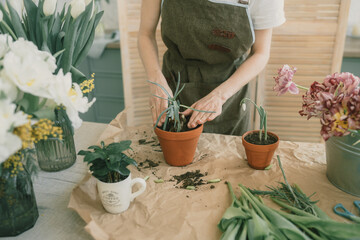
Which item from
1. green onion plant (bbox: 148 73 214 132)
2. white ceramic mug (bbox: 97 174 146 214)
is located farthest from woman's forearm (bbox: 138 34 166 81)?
Result: white ceramic mug (bbox: 97 174 146 214)

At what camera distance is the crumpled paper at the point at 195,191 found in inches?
30.8

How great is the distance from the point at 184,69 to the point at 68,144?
0.68 meters

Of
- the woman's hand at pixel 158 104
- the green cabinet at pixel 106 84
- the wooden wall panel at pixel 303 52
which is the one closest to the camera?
the woman's hand at pixel 158 104

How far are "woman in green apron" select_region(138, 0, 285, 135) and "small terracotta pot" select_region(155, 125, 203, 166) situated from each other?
11 cm

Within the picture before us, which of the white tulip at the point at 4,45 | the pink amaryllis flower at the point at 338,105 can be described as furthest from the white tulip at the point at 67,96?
the pink amaryllis flower at the point at 338,105

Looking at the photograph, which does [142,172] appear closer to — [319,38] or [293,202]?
[293,202]

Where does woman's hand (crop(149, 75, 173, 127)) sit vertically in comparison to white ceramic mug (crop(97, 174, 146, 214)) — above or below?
above

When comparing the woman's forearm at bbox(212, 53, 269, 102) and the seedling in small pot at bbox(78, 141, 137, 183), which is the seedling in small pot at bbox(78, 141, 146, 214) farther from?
the woman's forearm at bbox(212, 53, 269, 102)

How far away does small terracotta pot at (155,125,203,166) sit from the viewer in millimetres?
1006

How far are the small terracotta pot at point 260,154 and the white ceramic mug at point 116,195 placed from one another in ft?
Result: 1.26

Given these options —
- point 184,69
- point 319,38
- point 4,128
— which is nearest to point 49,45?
point 4,128

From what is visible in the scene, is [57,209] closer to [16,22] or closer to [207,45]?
[16,22]

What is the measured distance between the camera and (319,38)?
1815mm

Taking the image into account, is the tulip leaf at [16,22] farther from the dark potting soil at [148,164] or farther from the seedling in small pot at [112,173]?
the dark potting soil at [148,164]
